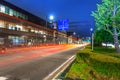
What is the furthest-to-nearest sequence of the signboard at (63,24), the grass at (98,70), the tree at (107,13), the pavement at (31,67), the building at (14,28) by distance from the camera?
the signboard at (63,24)
the building at (14,28)
the tree at (107,13)
the pavement at (31,67)
the grass at (98,70)

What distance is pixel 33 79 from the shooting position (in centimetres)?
1102

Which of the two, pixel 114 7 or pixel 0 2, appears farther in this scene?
pixel 0 2

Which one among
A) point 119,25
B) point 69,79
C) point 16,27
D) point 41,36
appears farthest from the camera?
point 41,36

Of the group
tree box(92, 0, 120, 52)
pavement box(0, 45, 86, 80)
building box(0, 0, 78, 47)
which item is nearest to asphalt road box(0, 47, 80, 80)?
pavement box(0, 45, 86, 80)

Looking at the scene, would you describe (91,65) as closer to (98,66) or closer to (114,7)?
(98,66)

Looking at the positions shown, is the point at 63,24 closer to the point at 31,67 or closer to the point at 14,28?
the point at 14,28

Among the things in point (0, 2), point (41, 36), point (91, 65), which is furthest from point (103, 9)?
point (41, 36)

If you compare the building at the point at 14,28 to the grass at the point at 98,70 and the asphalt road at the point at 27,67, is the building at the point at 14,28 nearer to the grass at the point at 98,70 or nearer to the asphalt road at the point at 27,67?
the asphalt road at the point at 27,67

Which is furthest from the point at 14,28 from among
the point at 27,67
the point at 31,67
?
the point at 27,67

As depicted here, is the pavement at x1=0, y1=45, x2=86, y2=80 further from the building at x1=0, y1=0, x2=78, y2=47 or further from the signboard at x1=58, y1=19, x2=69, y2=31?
the signboard at x1=58, y1=19, x2=69, y2=31

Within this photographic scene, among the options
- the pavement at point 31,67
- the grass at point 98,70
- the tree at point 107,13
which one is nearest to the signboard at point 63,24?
the tree at point 107,13

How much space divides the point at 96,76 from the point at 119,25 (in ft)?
50.6

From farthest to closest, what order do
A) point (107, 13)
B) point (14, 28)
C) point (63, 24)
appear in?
point (63, 24) → point (14, 28) → point (107, 13)

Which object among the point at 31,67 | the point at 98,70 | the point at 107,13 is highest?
the point at 107,13
